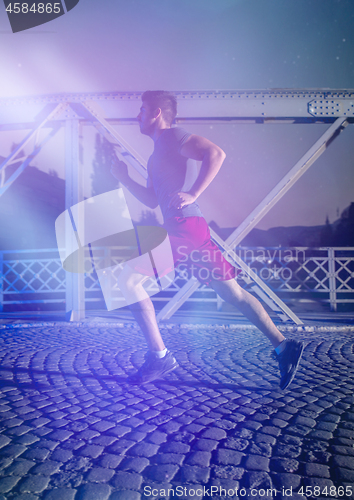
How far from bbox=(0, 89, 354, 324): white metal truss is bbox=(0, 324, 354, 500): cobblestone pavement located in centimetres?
218

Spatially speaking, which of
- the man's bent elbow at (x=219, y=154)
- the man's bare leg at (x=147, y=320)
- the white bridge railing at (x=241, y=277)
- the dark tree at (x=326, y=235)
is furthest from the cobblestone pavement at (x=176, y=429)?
the dark tree at (x=326, y=235)

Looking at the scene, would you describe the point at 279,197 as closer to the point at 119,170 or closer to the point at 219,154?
the point at 219,154

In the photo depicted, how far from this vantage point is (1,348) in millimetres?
3469

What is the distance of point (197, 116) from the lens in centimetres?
509

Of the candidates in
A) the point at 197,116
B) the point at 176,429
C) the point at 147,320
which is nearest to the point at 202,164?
the point at 147,320

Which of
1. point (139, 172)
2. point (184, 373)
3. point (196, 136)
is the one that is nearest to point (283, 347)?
point (184, 373)

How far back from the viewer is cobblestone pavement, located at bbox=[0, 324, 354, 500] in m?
1.13

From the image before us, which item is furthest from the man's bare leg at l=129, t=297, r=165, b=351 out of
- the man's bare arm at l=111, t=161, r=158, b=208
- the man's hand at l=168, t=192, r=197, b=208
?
the man's bare arm at l=111, t=161, r=158, b=208

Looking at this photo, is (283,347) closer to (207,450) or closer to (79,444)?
(207,450)

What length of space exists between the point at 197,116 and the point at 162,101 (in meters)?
2.80

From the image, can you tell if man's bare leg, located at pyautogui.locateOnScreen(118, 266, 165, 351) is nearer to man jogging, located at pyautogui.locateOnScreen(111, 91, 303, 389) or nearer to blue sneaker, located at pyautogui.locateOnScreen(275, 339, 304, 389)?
man jogging, located at pyautogui.locateOnScreen(111, 91, 303, 389)

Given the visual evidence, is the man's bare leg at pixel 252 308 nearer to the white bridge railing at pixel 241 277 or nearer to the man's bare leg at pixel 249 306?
the man's bare leg at pixel 249 306

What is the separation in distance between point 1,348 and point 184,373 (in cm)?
233

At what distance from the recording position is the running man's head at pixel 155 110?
2512 mm
